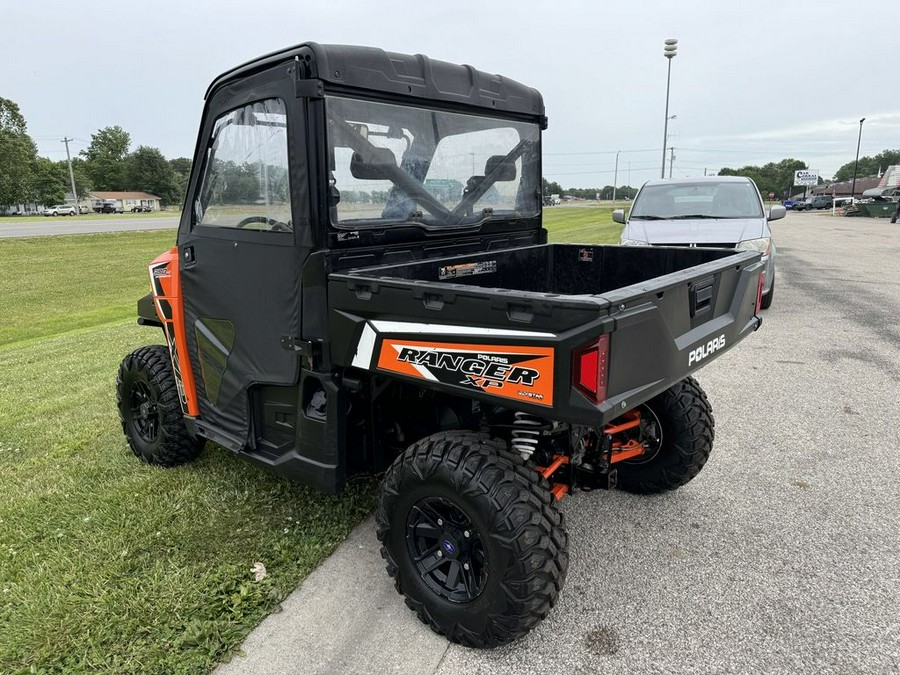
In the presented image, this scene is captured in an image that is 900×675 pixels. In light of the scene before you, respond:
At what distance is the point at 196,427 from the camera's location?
3.52 m

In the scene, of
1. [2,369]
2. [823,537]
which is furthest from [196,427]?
[2,369]

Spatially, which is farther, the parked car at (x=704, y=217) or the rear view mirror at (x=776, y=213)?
the rear view mirror at (x=776, y=213)

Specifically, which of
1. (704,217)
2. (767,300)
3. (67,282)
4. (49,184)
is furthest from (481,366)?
(49,184)

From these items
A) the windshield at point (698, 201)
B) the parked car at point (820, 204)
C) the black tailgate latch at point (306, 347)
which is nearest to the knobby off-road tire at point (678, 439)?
the black tailgate latch at point (306, 347)

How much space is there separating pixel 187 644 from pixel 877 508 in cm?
341

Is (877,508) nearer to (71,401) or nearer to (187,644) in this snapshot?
(187,644)

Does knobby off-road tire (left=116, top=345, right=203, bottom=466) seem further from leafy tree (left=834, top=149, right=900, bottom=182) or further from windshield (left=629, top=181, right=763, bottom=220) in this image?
leafy tree (left=834, top=149, right=900, bottom=182)

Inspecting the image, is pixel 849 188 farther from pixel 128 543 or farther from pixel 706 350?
pixel 128 543

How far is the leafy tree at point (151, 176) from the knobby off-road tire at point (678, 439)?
111875mm

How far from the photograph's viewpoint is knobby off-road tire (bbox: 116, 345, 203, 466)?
3725mm

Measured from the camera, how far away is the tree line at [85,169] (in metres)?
67.4

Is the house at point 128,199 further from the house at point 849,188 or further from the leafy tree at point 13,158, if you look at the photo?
the house at point 849,188

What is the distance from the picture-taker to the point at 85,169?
10400cm

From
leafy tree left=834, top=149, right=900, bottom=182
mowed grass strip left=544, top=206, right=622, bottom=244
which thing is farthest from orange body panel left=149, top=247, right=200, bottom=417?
leafy tree left=834, top=149, right=900, bottom=182
